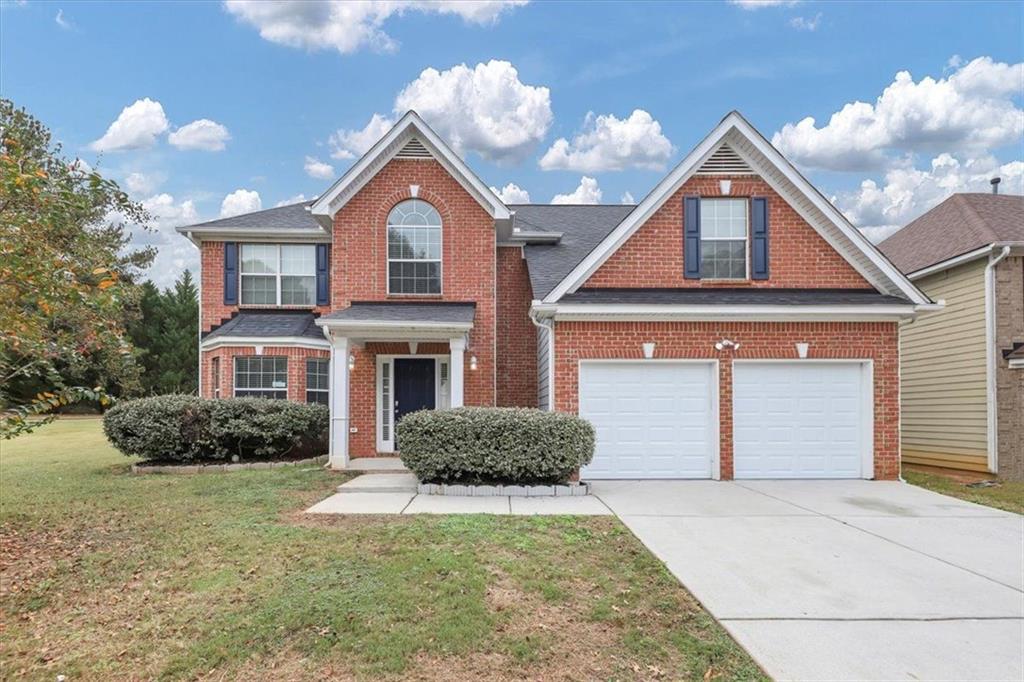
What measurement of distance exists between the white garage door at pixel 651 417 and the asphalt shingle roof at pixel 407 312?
10.2 feet

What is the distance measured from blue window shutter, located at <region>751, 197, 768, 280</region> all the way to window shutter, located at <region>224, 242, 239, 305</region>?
12.5 m

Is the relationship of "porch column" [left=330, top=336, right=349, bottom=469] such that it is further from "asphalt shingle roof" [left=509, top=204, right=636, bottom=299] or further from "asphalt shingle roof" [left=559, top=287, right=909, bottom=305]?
"asphalt shingle roof" [left=559, top=287, right=909, bottom=305]

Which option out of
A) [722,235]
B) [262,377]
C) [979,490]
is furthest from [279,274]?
[979,490]

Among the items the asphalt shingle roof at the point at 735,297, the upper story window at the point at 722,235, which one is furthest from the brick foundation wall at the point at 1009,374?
the upper story window at the point at 722,235

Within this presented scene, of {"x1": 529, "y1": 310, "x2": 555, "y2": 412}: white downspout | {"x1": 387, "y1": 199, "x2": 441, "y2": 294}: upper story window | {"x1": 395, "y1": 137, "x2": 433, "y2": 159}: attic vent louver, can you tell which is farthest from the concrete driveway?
{"x1": 395, "y1": 137, "x2": 433, "y2": 159}: attic vent louver

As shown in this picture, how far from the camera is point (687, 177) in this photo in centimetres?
1137

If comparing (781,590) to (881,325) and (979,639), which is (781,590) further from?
(881,325)

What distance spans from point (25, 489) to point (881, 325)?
1624 centimetres

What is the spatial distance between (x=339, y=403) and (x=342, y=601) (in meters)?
7.44

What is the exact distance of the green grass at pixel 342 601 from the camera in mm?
3941

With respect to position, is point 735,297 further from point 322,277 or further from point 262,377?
point 262,377

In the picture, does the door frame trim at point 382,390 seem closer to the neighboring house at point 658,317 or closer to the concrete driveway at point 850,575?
the neighboring house at point 658,317

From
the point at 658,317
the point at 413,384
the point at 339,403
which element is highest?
the point at 658,317

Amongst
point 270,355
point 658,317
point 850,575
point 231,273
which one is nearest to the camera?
point 850,575
